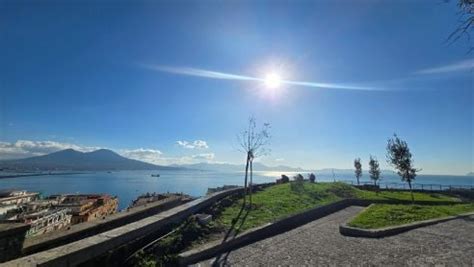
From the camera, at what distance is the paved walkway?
754 centimetres

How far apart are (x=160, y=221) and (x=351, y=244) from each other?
6.28m

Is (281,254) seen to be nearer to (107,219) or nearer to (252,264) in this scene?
(252,264)

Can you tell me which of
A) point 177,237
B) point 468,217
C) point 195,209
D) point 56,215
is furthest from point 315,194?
point 56,215

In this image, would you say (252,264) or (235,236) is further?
(235,236)

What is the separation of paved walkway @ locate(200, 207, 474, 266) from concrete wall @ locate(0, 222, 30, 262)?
13.3 feet

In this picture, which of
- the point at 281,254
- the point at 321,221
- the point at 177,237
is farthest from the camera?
the point at 321,221

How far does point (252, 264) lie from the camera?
24.1ft

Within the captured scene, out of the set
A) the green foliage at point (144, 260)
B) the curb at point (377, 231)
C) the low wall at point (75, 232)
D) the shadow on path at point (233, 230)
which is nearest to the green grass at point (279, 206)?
the shadow on path at point (233, 230)

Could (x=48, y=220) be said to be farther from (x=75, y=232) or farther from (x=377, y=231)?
(x=377, y=231)

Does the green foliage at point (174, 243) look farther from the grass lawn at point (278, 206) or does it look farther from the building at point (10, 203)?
the building at point (10, 203)

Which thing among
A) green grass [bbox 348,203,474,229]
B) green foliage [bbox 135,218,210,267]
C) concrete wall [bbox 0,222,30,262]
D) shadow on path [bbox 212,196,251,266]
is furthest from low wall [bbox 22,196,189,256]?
green grass [bbox 348,203,474,229]

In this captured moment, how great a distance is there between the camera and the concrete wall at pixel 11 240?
15.7 ft

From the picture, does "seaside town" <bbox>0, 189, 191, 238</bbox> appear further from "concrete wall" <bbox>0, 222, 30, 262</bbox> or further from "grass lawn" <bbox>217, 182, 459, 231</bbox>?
"concrete wall" <bbox>0, 222, 30, 262</bbox>

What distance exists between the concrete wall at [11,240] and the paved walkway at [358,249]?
4050mm
